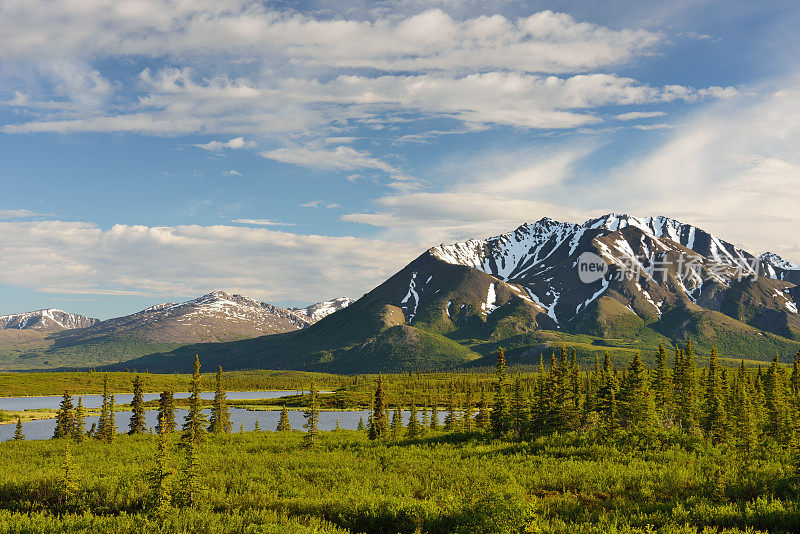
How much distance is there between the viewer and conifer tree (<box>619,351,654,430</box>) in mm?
51875

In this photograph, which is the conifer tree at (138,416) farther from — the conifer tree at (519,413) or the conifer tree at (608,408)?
the conifer tree at (608,408)

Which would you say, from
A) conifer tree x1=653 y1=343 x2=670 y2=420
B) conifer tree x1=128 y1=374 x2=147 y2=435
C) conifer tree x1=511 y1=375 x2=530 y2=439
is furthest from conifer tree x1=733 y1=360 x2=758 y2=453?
conifer tree x1=128 y1=374 x2=147 y2=435

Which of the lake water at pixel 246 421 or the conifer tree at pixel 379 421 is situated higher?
the conifer tree at pixel 379 421

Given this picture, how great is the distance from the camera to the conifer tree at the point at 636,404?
2042 inches

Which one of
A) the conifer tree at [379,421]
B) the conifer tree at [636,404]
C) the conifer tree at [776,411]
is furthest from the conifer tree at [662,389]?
the conifer tree at [379,421]

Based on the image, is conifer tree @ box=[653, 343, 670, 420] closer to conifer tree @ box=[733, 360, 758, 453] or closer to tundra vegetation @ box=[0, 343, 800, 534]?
tundra vegetation @ box=[0, 343, 800, 534]

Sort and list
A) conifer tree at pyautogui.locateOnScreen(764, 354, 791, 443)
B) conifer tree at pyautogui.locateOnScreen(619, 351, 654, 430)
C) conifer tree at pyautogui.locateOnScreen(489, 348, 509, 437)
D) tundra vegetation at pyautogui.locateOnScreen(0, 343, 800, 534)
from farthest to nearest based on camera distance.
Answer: conifer tree at pyautogui.locateOnScreen(764, 354, 791, 443) → conifer tree at pyautogui.locateOnScreen(489, 348, 509, 437) → conifer tree at pyautogui.locateOnScreen(619, 351, 654, 430) → tundra vegetation at pyautogui.locateOnScreen(0, 343, 800, 534)

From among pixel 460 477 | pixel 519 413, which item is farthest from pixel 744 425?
pixel 460 477

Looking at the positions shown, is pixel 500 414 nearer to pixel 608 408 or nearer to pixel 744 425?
pixel 608 408

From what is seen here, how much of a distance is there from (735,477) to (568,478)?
1016cm

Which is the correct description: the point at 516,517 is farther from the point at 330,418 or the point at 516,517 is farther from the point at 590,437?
the point at 330,418

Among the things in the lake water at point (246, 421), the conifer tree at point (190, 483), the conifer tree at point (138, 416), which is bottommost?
the lake water at point (246, 421)

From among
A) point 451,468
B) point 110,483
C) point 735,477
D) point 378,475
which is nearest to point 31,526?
point 110,483

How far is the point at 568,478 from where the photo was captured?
33812 mm
